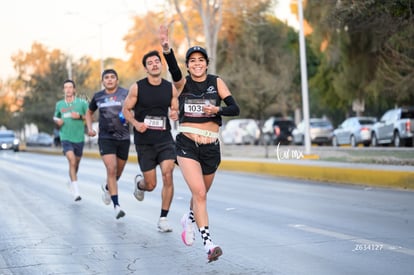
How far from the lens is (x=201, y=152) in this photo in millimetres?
8539

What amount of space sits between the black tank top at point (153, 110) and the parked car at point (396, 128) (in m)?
24.6

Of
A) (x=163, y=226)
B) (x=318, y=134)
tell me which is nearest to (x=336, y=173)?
(x=163, y=226)

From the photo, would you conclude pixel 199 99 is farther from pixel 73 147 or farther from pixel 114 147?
pixel 73 147

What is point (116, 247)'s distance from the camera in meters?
9.48

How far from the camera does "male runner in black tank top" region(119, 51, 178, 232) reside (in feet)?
35.2

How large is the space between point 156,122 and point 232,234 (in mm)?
1730

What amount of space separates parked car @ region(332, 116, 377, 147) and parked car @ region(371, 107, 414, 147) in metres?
1.45

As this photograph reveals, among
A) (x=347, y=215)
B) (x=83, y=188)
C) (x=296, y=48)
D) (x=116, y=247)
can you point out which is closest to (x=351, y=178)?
(x=83, y=188)

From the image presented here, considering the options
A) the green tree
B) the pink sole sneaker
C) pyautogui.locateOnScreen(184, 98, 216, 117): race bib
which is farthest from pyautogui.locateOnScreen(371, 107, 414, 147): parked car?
the pink sole sneaker

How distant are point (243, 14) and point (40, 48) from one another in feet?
124

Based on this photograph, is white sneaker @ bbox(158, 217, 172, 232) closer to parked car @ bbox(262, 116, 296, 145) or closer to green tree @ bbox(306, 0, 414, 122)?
green tree @ bbox(306, 0, 414, 122)

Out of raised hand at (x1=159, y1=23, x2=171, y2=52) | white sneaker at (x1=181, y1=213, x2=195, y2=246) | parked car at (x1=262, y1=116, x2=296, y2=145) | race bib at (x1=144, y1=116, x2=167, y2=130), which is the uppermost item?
raised hand at (x1=159, y1=23, x2=171, y2=52)

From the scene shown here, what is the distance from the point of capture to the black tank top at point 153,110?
→ 35.6 ft

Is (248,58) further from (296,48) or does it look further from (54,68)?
(54,68)
